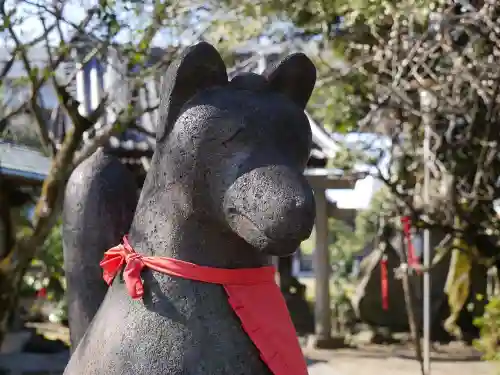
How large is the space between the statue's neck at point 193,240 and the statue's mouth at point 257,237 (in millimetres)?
106

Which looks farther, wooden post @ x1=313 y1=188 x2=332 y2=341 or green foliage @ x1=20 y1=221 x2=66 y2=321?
wooden post @ x1=313 y1=188 x2=332 y2=341

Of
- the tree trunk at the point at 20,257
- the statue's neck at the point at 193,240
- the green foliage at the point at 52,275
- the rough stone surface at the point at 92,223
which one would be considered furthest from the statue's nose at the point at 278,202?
the green foliage at the point at 52,275

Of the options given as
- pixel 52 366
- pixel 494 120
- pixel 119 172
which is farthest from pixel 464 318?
pixel 119 172

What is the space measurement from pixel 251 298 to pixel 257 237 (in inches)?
10.2

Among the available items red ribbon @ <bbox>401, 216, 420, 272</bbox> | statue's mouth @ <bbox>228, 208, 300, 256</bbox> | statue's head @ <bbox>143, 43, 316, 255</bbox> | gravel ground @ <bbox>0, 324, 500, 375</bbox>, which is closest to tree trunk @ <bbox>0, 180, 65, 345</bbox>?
statue's head @ <bbox>143, 43, 316, 255</bbox>

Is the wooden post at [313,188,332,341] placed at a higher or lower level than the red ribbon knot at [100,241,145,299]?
lower

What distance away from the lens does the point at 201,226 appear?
1563 mm

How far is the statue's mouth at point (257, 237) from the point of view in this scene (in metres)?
1.36

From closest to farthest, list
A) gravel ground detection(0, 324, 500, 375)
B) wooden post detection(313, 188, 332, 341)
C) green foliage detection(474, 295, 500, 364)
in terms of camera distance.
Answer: green foliage detection(474, 295, 500, 364) < gravel ground detection(0, 324, 500, 375) < wooden post detection(313, 188, 332, 341)

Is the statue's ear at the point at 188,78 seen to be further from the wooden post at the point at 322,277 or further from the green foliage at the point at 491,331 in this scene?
the wooden post at the point at 322,277

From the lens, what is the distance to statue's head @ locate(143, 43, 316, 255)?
1377 mm

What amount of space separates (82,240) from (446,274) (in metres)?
10.6

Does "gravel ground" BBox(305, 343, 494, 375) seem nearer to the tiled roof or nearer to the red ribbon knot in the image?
the tiled roof

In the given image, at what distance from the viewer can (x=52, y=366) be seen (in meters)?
7.99
